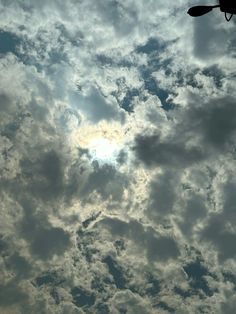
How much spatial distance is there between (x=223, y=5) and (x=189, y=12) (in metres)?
1.14

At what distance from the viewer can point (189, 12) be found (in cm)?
1089

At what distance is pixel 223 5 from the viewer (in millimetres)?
11023
